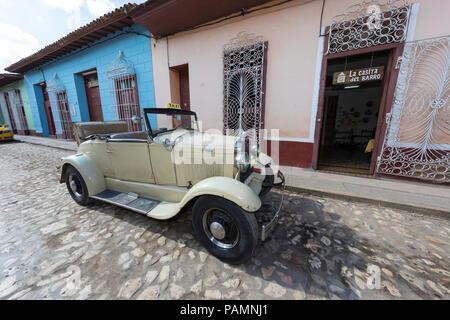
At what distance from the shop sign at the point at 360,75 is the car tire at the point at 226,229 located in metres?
4.34

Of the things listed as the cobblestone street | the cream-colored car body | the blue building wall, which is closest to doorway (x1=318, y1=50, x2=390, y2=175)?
the cobblestone street

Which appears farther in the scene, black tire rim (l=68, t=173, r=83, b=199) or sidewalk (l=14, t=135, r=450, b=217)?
black tire rim (l=68, t=173, r=83, b=199)

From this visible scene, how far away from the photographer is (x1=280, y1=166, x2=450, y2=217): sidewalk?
2.88m

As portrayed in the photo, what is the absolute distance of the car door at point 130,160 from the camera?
2635mm

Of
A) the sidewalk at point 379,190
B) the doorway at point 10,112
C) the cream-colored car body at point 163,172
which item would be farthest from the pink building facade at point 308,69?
the doorway at point 10,112

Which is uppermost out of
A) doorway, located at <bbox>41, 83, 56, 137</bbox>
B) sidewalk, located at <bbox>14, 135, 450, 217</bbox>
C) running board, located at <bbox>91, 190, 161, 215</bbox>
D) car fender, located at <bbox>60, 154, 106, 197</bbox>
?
doorway, located at <bbox>41, 83, 56, 137</bbox>

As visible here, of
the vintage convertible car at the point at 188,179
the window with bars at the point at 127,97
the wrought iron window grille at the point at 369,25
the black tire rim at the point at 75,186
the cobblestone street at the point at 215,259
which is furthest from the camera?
the window with bars at the point at 127,97

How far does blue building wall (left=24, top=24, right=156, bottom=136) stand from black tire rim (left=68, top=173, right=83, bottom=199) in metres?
4.33

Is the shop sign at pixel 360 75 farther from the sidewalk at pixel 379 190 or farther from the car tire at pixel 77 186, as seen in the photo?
the car tire at pixel 77 186

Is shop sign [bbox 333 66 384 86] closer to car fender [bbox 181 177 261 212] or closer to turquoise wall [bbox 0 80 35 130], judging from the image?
car fender [bbox 181 177 261 212]

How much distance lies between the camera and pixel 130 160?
2777mm

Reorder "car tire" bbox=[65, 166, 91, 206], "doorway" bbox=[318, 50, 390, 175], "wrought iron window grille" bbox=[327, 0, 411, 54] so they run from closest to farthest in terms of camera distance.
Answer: "car tire" bbox=[65, 166, 91, 206] < "wrought iron window grille" bbox=[327, 0, 411, 54] < "doorway" bbox=[318, 50, 390, 175]

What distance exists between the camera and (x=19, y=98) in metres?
13.1
